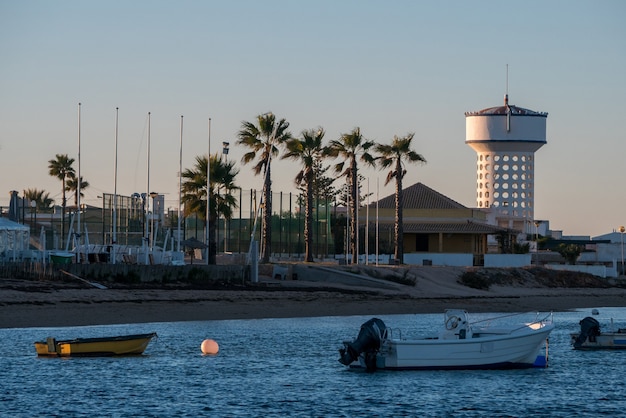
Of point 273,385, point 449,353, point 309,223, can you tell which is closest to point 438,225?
point 309,223

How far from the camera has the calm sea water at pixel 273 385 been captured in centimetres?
3378

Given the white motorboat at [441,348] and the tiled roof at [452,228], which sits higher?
the tiled roof at [452,228]

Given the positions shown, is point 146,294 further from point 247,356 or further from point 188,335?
point 247,356

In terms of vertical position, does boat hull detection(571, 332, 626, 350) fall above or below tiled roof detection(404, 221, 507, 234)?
below

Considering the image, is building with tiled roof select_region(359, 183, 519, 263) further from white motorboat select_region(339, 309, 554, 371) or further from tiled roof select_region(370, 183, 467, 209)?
white motorboat select_region(339, 309, 554, 371)

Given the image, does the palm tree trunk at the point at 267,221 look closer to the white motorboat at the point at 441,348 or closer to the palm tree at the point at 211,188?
the palm tree at the point at 211,188

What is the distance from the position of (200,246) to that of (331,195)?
245 ft

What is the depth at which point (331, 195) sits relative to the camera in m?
152

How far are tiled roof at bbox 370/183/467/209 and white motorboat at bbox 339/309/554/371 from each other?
8123 cm

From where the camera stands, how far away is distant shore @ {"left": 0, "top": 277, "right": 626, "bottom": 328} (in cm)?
5272

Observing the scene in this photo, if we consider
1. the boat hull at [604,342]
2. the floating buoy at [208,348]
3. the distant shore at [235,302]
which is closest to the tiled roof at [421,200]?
the distant shore at [235,302]

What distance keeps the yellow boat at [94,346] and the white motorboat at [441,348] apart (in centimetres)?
782

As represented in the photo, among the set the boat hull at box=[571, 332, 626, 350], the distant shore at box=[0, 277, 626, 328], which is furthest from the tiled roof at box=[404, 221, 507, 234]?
the boat hull at box=[571, 332, 626, 350]

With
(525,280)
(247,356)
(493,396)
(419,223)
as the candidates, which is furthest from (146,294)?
(419,223)
